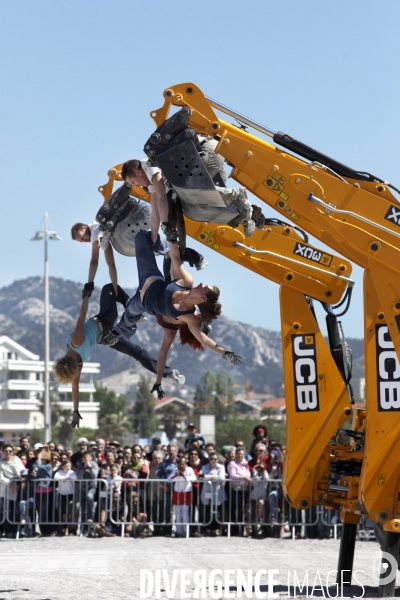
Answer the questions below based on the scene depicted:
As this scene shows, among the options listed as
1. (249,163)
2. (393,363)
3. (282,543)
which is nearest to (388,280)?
(393,363)

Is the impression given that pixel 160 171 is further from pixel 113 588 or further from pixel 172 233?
pixel 113 588

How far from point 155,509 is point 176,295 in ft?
33.6

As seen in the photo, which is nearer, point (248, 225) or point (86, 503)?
point (248, 225)

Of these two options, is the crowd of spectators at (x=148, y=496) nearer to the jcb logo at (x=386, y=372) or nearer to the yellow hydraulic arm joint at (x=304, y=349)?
the yellow hydraulic arm joint at (x=304, y=349)

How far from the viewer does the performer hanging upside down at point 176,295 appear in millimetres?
8039

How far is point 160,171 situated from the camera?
27.2 feet

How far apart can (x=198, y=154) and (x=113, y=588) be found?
17.4ft

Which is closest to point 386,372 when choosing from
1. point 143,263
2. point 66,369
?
point 143,263

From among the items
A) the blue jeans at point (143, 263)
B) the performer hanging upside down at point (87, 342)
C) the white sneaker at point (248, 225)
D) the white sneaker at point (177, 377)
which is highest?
the white sneaker at point (248, 225)

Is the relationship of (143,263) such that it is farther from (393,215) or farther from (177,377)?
(393,215)

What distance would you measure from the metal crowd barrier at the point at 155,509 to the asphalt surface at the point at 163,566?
0.43 meters

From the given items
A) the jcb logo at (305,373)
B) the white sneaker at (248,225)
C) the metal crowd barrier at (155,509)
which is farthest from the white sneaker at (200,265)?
the metal crowd barrier at (155,509)

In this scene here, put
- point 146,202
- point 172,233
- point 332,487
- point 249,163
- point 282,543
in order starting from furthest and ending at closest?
1. point 282,543
2. point 332,487
3. point 146,202
4. point 249,163
5. point 172,233

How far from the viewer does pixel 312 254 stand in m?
11.5
